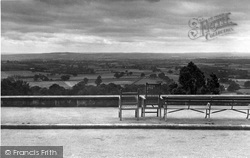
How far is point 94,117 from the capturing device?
9.87 meters

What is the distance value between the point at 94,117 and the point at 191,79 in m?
31.0

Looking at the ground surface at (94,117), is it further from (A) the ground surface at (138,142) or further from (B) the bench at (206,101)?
(A) the ground surface at (138,142)

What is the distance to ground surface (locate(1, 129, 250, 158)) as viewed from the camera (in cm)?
619

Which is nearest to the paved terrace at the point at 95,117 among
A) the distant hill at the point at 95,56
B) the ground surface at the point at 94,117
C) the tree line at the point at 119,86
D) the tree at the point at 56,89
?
the ground surface at the point at 94,117

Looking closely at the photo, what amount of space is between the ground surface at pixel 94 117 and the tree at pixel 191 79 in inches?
1061

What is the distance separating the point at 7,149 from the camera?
6.44 m

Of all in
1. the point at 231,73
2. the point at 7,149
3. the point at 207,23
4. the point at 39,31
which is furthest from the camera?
the point at 39,31

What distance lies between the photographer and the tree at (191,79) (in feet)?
127

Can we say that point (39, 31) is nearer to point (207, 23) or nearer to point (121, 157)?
point (207, 23)

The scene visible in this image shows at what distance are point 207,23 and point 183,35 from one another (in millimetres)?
31198

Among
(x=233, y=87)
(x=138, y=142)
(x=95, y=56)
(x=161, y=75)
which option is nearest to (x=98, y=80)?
(x=95, y=56)

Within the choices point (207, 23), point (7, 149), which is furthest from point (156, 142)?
point (207, 23)

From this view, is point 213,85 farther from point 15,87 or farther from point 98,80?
point 15,87

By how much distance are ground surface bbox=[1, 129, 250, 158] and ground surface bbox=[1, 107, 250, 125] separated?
2.80 ft
